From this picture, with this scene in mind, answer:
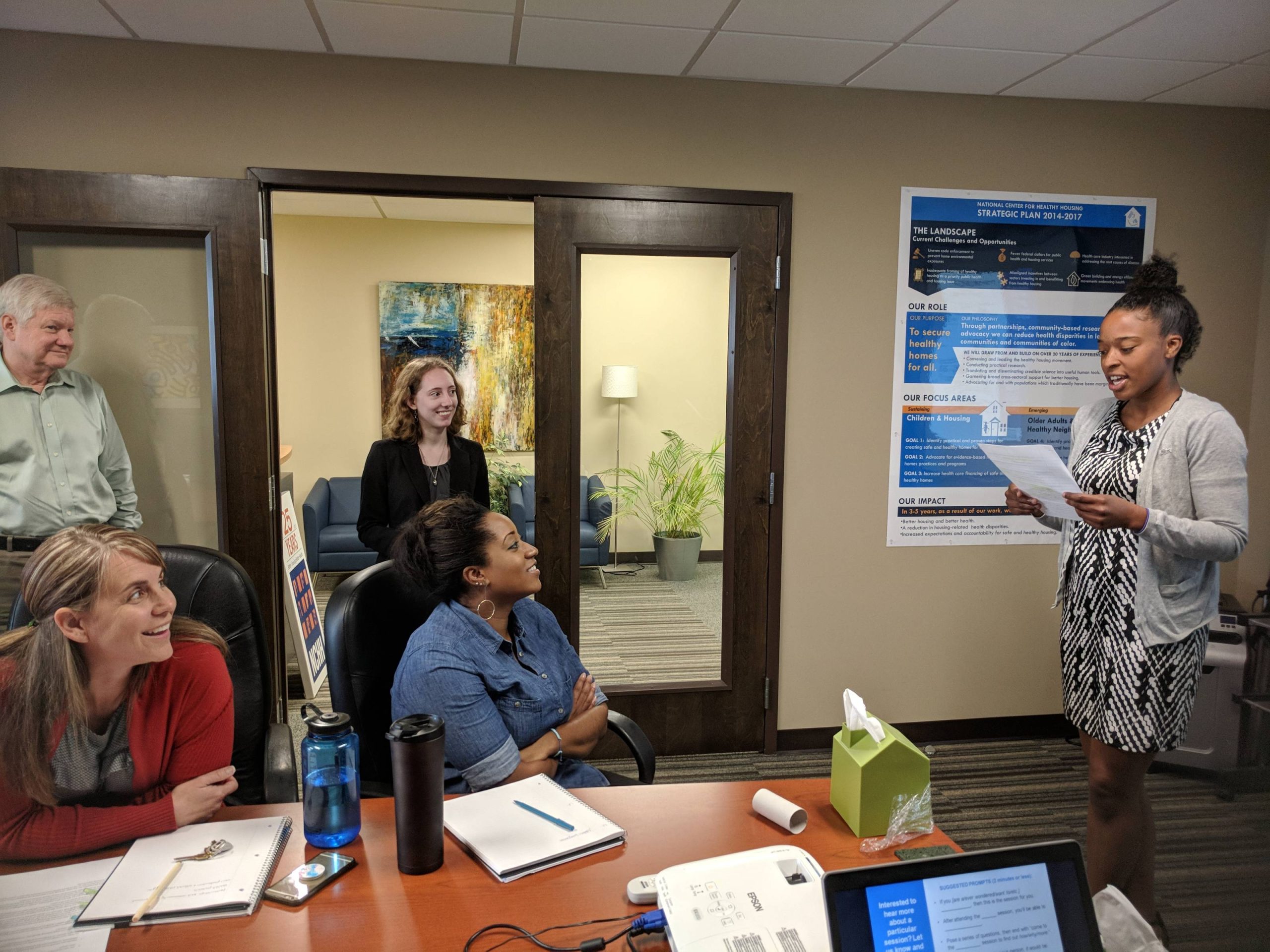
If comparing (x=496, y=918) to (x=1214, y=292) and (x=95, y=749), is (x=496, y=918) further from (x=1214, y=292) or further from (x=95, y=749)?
(x=1214, y=292)

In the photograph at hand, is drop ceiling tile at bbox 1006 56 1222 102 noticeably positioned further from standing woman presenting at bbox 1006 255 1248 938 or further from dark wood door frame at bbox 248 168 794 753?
standing woman presenting at bbox 1006 255 1248 938

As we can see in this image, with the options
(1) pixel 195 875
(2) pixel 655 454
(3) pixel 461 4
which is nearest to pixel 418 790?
(1) pixel 195 875

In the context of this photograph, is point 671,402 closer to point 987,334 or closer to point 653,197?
point 653,197

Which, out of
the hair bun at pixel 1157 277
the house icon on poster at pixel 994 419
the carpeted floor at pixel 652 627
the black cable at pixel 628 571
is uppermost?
the hair bun at pixel 1157 277

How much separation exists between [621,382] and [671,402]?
21cm

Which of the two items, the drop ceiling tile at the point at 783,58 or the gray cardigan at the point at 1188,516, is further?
the drop ceiling tile at the point at 783,58

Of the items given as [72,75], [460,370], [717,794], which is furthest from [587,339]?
[460,370]

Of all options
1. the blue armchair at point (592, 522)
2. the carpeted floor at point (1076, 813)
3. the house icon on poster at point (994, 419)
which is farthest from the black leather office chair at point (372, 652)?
the house icon on poster at point (994, 419)

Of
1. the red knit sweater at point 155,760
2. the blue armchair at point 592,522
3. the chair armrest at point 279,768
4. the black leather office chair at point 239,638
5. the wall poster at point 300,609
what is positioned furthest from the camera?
the wall poster at point 300,609

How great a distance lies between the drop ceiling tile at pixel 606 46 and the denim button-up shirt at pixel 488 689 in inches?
65.1

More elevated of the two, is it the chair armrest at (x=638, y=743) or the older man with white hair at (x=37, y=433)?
the older man with white hair at (x=37, y=433)

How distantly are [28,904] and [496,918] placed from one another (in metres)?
0.55

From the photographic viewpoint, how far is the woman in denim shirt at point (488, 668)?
1.43m

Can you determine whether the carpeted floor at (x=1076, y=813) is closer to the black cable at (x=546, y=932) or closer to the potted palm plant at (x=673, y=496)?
the potted palm plant at (x=673, y=496)
